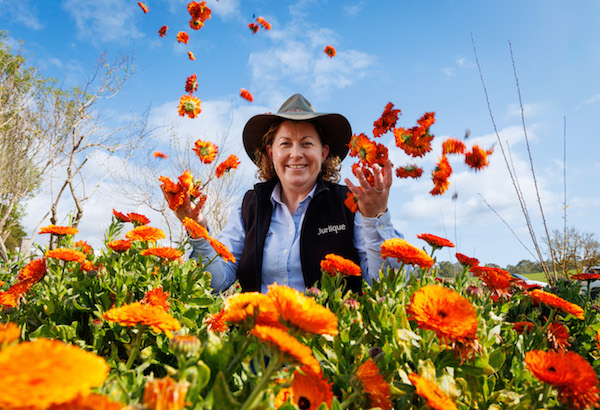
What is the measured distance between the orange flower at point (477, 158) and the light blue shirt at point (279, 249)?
2.07 ft

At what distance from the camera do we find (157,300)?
1.17 meters

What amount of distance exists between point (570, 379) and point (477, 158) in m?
1.57

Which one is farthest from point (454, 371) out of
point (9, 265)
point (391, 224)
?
point (9, 265)

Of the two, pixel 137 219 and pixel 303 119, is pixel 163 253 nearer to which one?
pixel 137 219

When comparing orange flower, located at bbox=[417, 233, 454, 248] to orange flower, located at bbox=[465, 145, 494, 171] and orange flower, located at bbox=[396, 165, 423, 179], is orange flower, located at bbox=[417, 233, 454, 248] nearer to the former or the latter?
orange flower, located at bbox=[396, 165, 423, 179]

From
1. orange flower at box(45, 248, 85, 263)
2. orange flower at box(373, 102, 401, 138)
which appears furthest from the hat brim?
orange flower at box(45, 248, 85, 263)

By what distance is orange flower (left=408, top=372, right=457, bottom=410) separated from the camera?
2.40 feet

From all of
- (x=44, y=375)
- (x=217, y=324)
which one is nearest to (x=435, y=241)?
(x=217, y=324)

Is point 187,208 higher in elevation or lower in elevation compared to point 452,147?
lower

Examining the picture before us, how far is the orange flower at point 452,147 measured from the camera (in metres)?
2.05

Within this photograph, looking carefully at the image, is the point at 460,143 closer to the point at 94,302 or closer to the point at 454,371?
the point at 454,371

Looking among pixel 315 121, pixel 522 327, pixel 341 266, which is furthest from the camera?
pixel 315 121

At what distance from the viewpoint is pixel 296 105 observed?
2.75 meters

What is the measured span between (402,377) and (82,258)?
1.25 m
